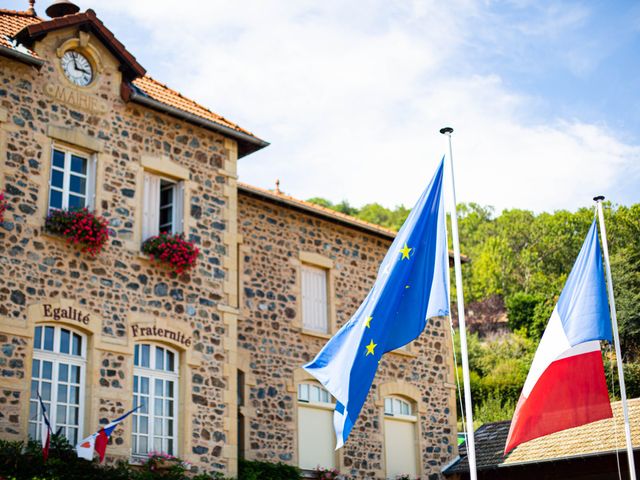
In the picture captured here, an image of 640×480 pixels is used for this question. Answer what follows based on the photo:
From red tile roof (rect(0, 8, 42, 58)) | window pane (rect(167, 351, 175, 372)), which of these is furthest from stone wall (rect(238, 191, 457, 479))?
red tile roof (rect(0, 8, 42, 58))

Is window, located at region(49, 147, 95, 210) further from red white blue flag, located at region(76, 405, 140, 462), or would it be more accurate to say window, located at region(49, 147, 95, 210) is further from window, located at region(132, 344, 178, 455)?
red white blue flag, located at region(76, 405, 140, 462)

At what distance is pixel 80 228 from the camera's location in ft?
42.1

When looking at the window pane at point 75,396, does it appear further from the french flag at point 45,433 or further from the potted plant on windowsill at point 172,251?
the potted plant on windowsill at point 172,251

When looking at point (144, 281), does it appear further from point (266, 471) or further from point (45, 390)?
point (266, 471)

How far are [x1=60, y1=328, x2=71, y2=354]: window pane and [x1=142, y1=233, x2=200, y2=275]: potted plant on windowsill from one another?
67.5 inches

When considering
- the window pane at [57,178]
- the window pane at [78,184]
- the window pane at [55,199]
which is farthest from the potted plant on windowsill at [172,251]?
the window pane at [57,178]

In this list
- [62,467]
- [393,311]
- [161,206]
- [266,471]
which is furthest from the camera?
[266,471]

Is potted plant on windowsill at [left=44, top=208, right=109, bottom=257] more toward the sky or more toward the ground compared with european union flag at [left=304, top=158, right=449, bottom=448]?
more toward the sky

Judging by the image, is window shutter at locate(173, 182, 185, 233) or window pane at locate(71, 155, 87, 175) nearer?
window pane at locate(71, 155, 87, 175)

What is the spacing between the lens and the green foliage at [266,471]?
48.2ft

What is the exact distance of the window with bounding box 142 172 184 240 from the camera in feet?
47.4


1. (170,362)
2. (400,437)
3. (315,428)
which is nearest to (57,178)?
(170,362)

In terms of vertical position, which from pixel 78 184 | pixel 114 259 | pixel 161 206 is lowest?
pixel 114 259

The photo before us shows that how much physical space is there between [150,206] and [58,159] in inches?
67.1
